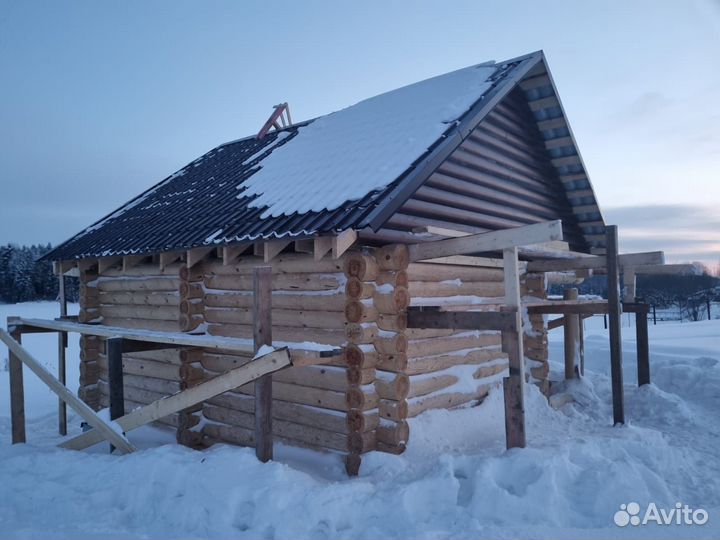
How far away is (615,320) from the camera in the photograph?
26.2ft

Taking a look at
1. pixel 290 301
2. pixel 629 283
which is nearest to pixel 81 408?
pixel 290 301

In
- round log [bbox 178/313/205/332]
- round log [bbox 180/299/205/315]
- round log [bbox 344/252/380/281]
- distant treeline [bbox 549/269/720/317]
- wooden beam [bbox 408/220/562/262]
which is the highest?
wooden beam [bbox 408/220/562/262]

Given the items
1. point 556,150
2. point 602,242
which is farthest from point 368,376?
point 602,242

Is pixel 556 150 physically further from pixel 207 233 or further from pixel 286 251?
pixel 207 233

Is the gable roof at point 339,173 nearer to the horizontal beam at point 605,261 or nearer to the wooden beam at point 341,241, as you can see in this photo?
the wooden beam at point 341,241

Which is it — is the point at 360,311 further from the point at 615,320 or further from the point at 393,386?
the point at 615,320

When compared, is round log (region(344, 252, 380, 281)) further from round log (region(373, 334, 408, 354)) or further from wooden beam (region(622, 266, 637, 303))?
wooden beam (region(622, 266, 637, 303))

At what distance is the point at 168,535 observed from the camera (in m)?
4.52

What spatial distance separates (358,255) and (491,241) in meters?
1.71

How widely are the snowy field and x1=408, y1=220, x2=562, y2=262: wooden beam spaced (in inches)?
86.0

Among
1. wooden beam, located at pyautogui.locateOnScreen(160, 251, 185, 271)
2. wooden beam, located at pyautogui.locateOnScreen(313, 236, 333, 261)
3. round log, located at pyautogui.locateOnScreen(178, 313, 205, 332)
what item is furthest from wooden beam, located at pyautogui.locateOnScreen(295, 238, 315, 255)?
round log, located at pyautogui.locateOnScreen(178, 313, 205, 332)

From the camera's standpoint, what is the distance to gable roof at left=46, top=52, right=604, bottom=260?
6578 mm

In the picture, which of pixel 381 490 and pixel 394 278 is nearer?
pixel 381 490

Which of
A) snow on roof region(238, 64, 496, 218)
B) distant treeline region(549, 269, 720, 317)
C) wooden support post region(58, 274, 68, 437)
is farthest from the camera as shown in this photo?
distant treeline region(549, 269, 720, 317)
